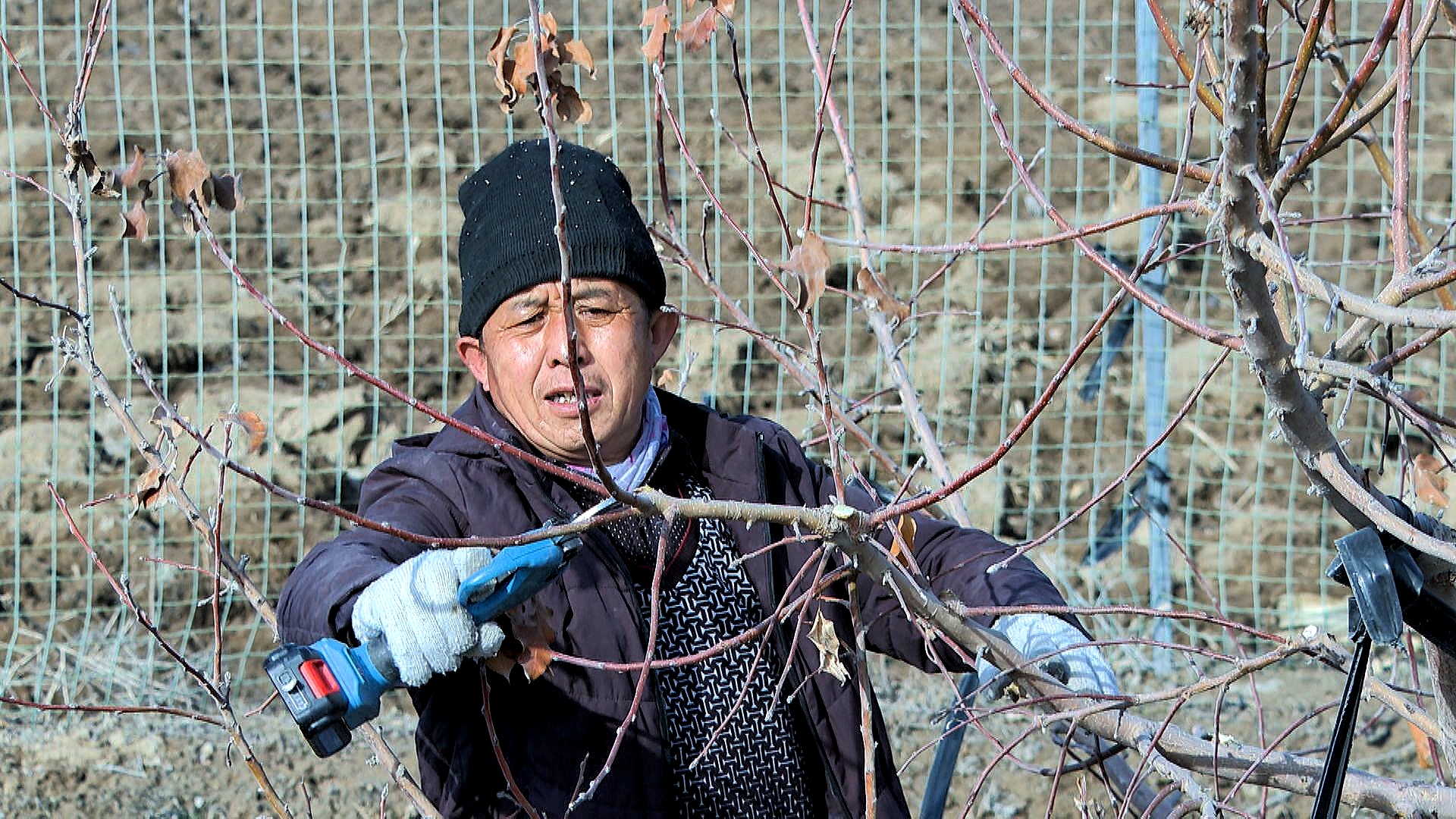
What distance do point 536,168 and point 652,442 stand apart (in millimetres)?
433

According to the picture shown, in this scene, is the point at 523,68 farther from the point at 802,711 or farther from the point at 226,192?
the point at 802,711

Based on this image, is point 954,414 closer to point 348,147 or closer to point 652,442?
point 348,147

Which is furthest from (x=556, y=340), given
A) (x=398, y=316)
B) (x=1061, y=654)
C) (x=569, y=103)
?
(x=398, y=316)

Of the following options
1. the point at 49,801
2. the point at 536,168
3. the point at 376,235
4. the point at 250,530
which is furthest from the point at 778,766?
the point at 376,235

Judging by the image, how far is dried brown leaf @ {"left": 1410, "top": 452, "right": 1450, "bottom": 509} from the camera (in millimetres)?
2023

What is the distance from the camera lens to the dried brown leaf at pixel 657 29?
192 cm

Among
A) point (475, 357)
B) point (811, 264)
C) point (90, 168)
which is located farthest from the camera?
point (475, 357)

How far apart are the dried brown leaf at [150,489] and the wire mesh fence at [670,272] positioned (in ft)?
10.1

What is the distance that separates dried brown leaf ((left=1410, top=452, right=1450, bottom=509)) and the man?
48 cm

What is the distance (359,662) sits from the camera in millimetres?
1675

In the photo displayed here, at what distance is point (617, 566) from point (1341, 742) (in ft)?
3.29

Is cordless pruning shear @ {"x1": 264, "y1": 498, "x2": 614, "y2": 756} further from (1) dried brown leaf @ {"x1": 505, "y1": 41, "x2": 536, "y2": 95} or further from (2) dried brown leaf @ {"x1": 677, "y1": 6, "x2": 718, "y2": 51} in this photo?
(2) dried brown leaf @ {"x1": 677, "y1": 6, "x2": 718, "y2": 51}

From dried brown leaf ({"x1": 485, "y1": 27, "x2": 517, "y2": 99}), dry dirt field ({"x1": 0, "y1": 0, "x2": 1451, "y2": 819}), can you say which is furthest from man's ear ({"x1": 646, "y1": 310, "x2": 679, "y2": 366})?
dry dirt field ({"x1": 0, "y1": 0, "x2": 1451, "y2": 819})

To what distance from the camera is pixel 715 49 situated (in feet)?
19.1
